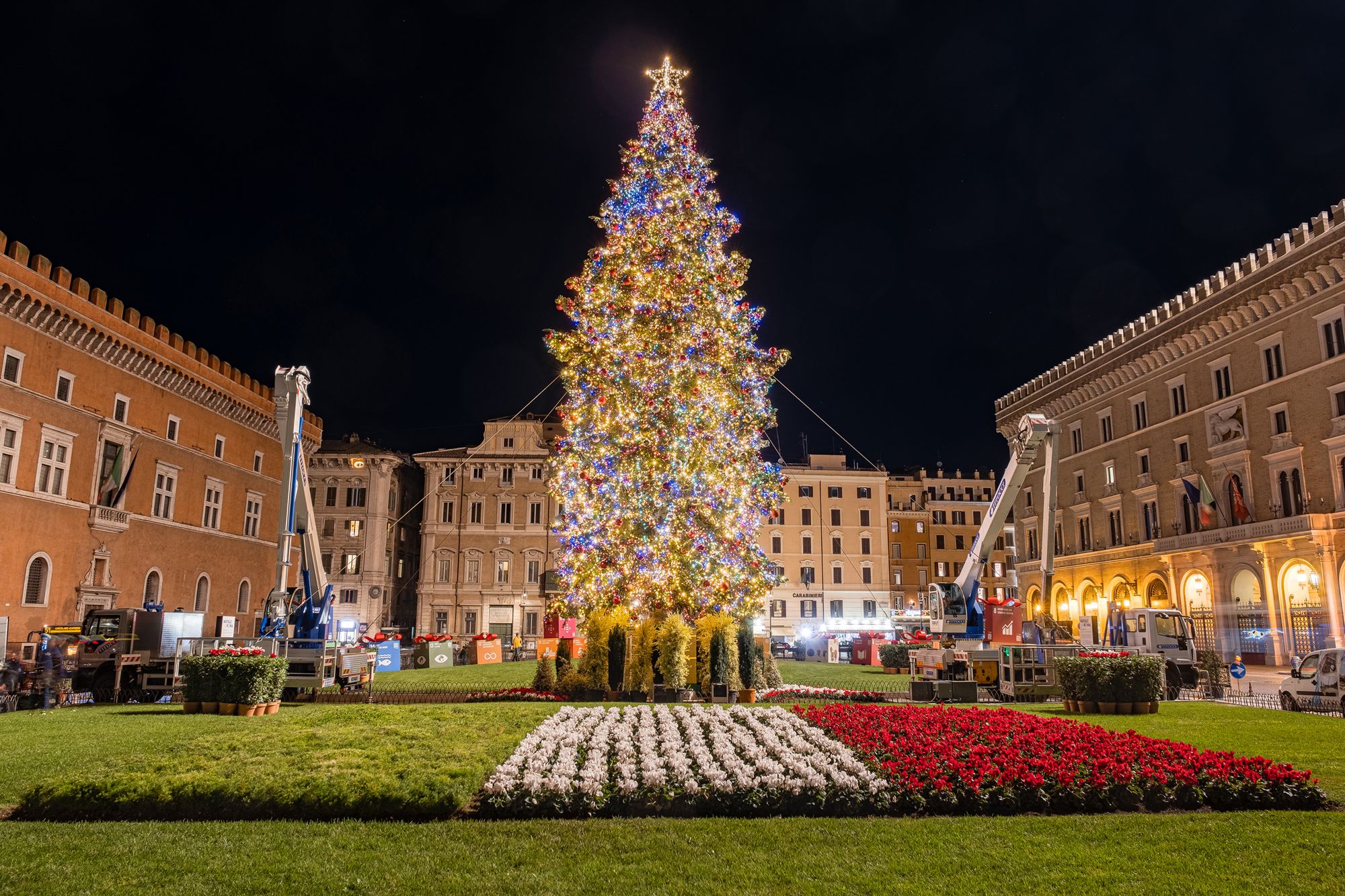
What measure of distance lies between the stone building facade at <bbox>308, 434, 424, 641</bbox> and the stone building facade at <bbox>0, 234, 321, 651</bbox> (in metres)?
16.6

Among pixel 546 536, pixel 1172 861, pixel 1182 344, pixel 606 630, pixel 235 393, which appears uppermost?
pixel 1182 344

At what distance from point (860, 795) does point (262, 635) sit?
18.2m

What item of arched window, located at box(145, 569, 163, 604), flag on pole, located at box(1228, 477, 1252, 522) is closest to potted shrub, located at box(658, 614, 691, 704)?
arched window, located at box(145, 569, 163, 604)

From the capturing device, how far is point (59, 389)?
33.3 meters

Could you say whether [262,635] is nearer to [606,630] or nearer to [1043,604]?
[606,630]

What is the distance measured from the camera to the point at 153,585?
39062 mm

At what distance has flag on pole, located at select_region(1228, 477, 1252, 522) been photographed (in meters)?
41.6

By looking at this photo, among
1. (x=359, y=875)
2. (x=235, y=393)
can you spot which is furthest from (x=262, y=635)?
(x=235, y=393)

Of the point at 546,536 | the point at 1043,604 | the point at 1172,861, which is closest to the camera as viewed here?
the point at 1172,861

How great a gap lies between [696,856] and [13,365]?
34.4 m

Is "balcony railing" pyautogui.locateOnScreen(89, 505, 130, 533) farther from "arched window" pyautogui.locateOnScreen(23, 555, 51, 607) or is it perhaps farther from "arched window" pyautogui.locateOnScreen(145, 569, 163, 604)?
"arched window" pyautogui.locateOnScreen(145, 569, 163, 604)

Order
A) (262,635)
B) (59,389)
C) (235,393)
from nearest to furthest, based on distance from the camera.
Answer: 1. (262,635)
2. (59,389)
3. (235,393)

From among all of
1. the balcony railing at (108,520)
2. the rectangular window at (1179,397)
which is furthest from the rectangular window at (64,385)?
the rectangular window at (1179,397)

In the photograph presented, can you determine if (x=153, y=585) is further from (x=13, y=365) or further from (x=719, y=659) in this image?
(x=719, y=659)
